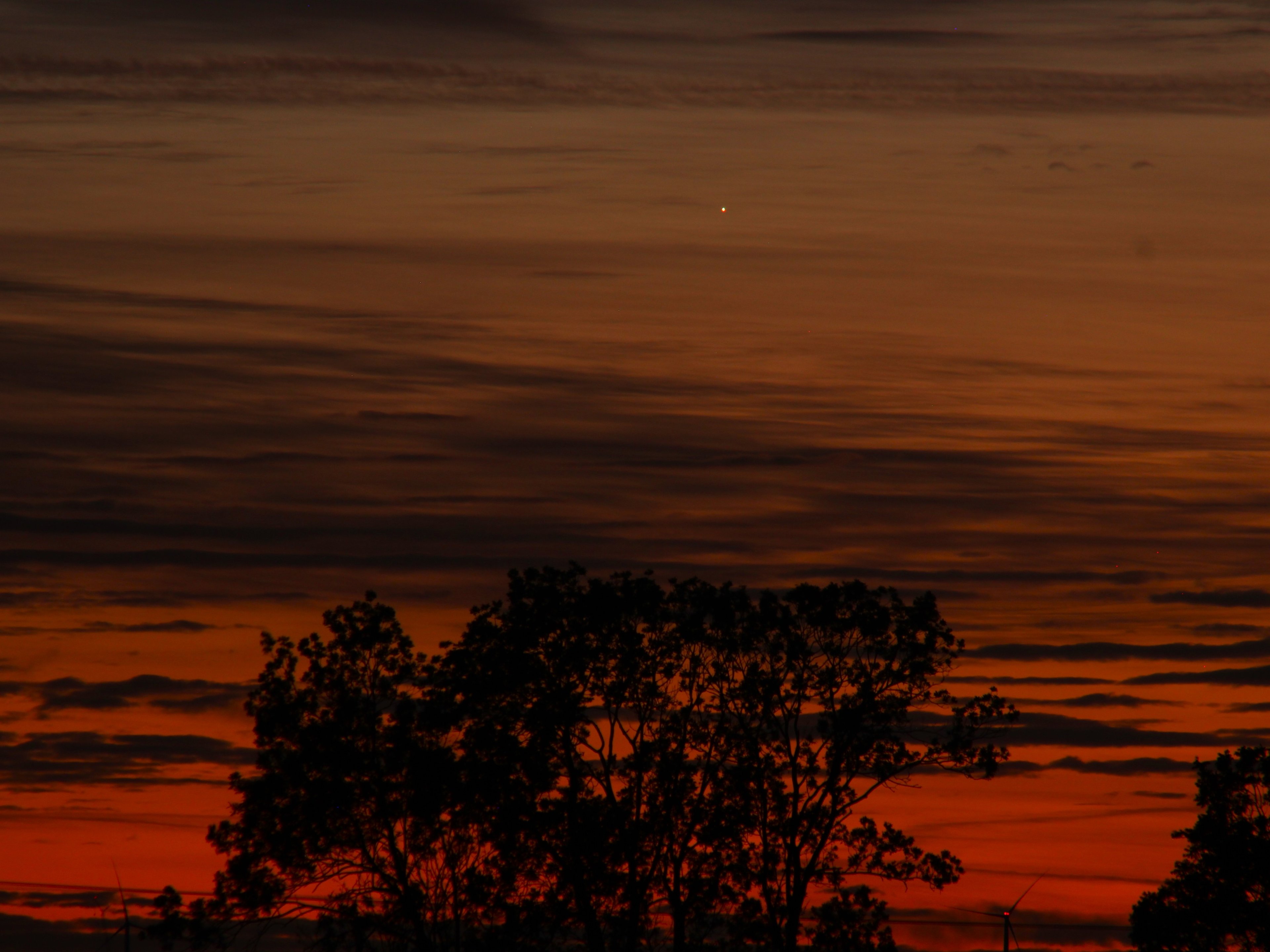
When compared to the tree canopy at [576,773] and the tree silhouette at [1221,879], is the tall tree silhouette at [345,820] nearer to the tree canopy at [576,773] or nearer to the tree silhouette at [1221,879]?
the tree canopy at [576,773]

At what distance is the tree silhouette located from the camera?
60.8 metres

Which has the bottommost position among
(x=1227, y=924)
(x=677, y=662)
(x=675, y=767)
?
(x=1227, y=924)

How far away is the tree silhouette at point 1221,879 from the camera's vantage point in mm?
60844

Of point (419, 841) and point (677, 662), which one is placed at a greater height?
point (677, 662)

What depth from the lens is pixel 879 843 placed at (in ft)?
156

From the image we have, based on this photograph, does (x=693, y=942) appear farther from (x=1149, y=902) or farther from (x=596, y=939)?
(x=1149, y=902)

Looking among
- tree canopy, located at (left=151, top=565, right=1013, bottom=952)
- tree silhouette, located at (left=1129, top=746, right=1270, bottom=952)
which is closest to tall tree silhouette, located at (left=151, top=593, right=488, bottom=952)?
tree canopy, located at (left=151, top=565, right=1013, bottom=952)

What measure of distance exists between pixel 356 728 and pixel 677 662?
9.18 meters

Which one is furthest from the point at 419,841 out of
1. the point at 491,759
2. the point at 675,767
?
the point at 675,767

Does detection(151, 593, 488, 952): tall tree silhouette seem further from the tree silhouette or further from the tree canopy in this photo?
the tree silhouette

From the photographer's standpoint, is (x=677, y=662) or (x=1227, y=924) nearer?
(x=677, y=662)

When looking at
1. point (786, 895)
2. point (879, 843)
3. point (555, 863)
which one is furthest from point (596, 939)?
point (879, 843)

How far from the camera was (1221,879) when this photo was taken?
61344 mm

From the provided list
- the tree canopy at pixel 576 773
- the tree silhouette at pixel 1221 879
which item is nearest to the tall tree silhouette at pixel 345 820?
the tree canopy at pixel 576 773
